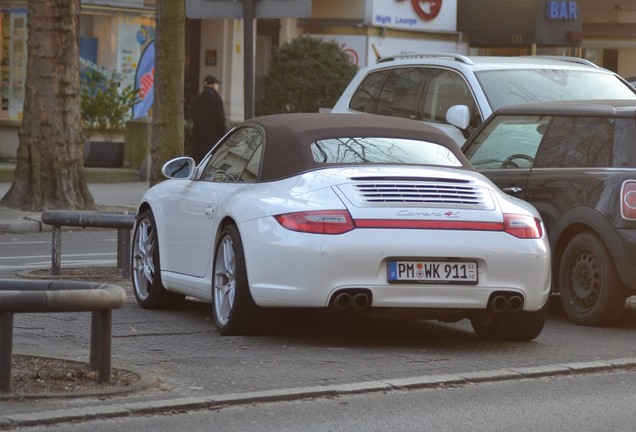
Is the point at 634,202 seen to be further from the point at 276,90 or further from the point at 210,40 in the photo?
the point at 210,40

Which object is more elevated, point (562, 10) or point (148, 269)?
point (562, 10)

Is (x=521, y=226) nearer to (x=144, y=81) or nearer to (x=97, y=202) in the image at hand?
(x=97, y=202)

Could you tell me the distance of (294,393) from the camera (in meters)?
7.63

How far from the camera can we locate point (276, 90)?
3594cm

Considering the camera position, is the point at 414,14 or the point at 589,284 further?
the point at 414,14

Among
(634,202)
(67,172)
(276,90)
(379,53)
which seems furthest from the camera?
(379,53)

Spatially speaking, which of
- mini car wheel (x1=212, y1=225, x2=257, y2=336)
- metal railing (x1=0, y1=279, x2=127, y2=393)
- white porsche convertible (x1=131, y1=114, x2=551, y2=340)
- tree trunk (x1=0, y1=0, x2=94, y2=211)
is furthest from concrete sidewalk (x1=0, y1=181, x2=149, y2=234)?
metal railing (x1=0, y1=279, x2=127, y2=393)

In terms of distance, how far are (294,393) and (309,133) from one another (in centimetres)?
280

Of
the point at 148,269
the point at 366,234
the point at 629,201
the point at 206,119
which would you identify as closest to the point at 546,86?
the point at 629,201

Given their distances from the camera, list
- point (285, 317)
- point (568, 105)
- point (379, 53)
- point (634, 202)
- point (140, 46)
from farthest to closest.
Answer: point (379, 53), point (140, 46), point (568, 105), point (634, 202), point (285, 317)

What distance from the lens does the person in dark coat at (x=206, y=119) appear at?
79.9 ft

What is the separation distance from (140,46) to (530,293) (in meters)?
24.7

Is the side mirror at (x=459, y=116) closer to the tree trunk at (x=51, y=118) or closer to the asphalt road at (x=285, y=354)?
the asphalt road at (x=285, y=354)

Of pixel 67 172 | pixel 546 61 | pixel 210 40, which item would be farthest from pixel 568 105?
pixel 210 40
